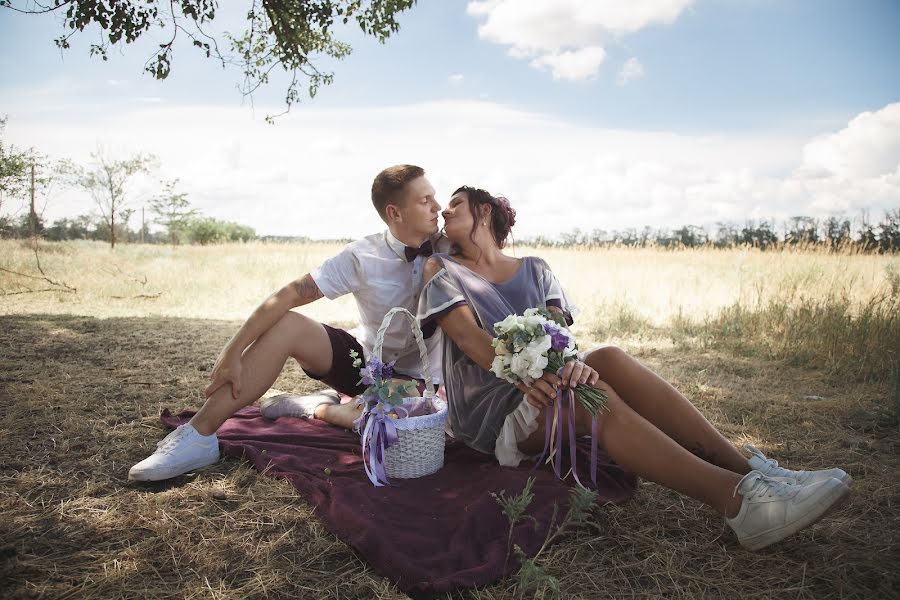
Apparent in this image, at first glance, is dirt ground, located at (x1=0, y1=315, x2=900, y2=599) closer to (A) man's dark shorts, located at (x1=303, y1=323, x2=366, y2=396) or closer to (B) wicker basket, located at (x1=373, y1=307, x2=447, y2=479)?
(B) wicker basket, located at (x1=373, y1=307, x2=447, y2=479)

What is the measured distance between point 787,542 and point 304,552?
1.64 meters

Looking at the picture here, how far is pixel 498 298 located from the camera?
2598 mm

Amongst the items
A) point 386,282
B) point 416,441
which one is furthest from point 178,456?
point 386,282

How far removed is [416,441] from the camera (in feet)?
7.76

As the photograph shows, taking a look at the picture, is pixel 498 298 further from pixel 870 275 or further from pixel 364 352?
pixel 870 275

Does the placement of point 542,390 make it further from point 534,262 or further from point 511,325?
point 534,262

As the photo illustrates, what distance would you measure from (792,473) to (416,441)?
135 centimetres

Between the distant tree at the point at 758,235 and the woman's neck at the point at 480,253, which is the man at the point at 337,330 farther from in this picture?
the distant tree at the point at 758,235

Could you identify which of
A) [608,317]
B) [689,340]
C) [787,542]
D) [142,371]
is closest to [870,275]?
[689,340]

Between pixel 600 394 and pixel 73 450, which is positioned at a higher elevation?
pixel 600 394

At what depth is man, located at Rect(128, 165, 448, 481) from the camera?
8.14ft

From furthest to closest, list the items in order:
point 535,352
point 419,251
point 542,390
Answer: point 419,251 → point 542,390 → point 535,352

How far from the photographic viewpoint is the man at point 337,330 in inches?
97.7

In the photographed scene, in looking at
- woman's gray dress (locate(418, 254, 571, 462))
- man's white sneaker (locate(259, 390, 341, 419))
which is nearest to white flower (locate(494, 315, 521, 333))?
woman's gray dress (locate(418, 254, 571, 462))
